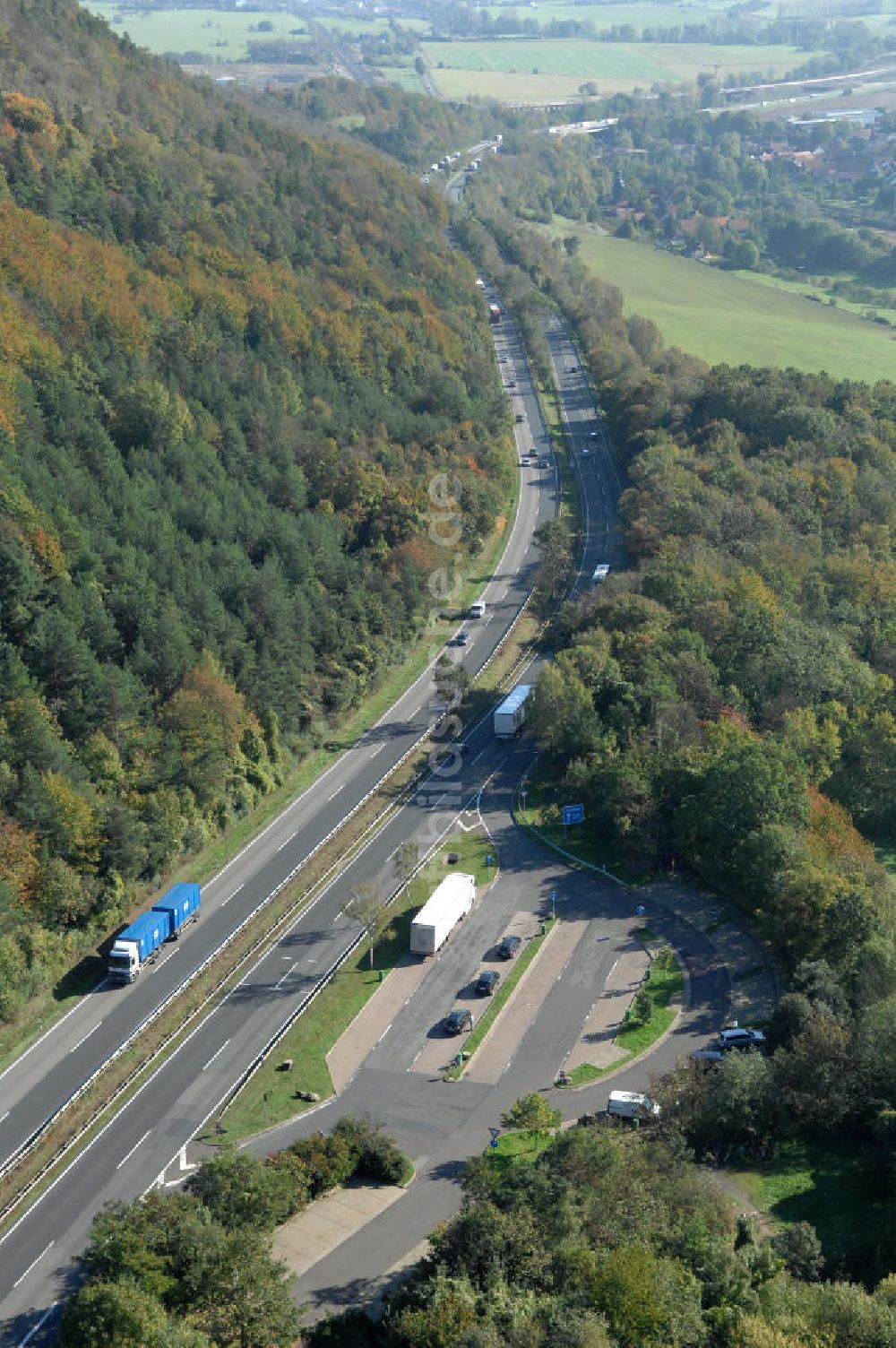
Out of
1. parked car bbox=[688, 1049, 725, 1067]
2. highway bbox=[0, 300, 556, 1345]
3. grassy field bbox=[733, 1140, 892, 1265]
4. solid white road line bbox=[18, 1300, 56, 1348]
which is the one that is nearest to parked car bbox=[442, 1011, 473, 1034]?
highway bbox=[0, 300, 556, 1345]

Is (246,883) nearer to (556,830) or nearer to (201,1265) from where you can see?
(556,830)

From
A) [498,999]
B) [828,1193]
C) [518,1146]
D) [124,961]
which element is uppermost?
[124,961]

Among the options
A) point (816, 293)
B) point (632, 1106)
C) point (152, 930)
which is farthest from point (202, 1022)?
point (816, 293)

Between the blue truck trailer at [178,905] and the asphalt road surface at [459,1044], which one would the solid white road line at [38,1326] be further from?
the blue truck trailer at [178,905]

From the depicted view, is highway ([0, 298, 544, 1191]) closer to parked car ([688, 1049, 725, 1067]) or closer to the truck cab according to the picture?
the truck cab

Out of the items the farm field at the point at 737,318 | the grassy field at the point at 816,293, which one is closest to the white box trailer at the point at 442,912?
the farm field at the point at 737,318

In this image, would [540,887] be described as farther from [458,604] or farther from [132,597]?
[458,604]
